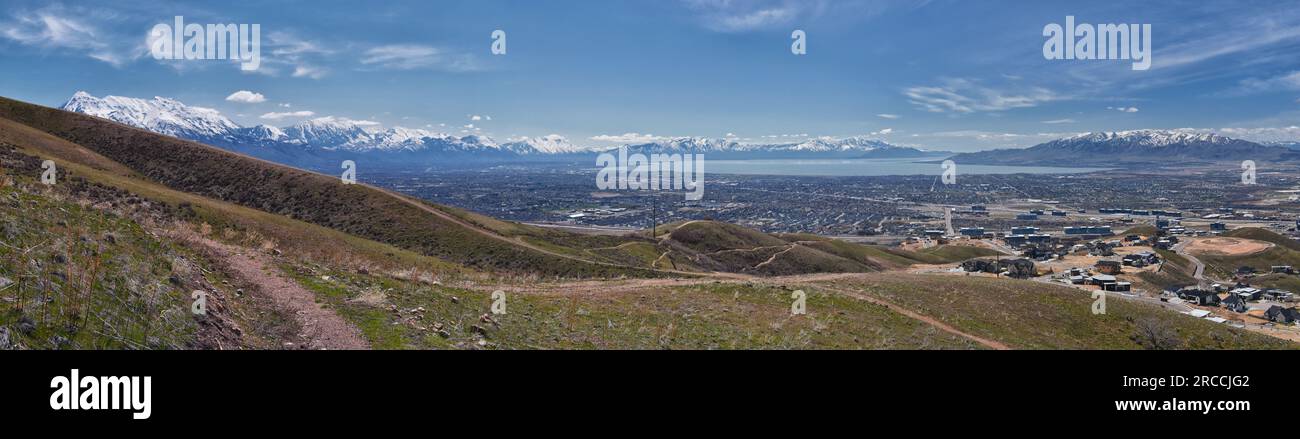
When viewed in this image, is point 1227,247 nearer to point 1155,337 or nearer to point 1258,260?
point 1258,260

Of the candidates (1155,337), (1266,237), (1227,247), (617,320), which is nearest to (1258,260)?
(1227,247)

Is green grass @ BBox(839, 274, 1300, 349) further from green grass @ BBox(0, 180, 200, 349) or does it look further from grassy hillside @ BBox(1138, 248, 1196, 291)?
grassy hillside @ BBox(1138, 248, 1196, 291)

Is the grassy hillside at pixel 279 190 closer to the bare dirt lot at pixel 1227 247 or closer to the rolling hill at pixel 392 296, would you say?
the rolling hill at pixel 392 296

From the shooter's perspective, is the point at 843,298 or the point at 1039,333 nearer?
the point at 1039,333

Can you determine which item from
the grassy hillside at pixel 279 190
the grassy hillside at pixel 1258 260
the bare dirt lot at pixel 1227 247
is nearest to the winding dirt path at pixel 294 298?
the grassy hillside at pixel 279 190

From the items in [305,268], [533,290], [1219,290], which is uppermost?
[305,268]
